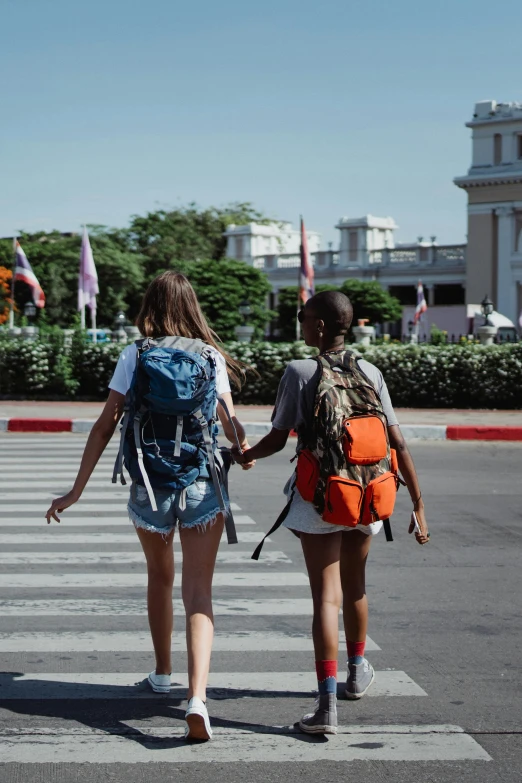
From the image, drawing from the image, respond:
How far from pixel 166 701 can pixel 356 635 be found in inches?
33.4

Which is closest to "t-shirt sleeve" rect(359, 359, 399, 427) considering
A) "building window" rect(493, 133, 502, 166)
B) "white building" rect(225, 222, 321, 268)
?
"building window" rect(493, 133, 502, 166)

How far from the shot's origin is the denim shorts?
175 inches

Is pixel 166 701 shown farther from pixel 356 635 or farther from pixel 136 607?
pixel 136 607

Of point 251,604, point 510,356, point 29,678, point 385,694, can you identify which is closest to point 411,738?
point 385,694

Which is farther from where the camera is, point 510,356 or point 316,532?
point 510,356

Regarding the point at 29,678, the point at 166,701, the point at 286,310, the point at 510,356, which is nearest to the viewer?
the point at 166,701

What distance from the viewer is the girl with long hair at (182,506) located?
4449mm

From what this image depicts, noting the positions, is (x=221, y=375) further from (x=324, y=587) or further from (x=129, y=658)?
(x=129, y=658)

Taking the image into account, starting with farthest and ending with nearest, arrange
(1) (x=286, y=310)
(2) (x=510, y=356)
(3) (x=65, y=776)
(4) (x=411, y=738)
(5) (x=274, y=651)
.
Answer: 1. (1) (x=286, y=310)
2. (2) (x=510, y=356)
3. (5) (x=274, y=651)
4. (4) (x=411, y=738)
5. (3) (x=65, y=776)

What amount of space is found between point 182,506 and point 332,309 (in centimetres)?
97

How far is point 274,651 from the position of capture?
5.64 m

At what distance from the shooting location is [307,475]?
442 centimetres

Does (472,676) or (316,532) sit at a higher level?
(316,532)

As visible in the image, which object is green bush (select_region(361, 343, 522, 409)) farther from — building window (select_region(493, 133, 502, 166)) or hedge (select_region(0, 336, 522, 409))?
building window (select_region(493, 133, 502, 166))
